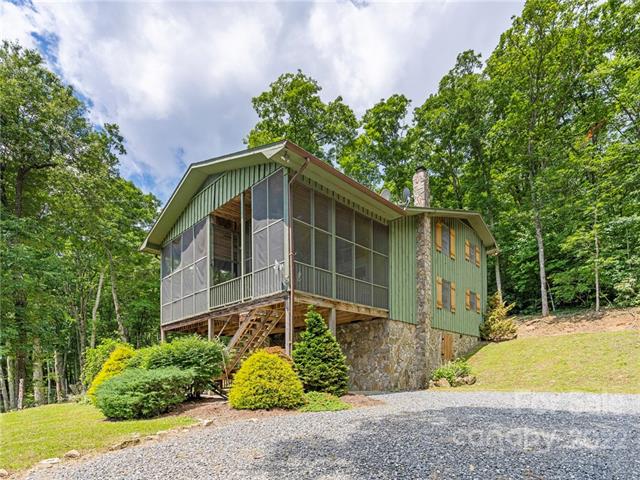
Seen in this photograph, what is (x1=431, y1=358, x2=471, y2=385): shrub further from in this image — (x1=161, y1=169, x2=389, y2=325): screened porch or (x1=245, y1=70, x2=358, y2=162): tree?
(x1=245, y1=70, x2=358, y2=162): tree

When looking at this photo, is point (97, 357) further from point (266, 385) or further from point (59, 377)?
point (59, 377)

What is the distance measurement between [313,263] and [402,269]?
3.99 metres

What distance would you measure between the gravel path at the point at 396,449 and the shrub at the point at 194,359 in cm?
258

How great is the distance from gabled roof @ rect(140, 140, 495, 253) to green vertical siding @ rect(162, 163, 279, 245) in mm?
163

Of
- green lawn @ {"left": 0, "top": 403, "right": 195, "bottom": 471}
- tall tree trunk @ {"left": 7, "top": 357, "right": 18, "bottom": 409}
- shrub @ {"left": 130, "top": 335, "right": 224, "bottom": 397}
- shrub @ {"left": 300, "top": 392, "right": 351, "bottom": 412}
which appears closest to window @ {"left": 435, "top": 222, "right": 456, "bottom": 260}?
shrub @ {"left": 300, "top": 392, "right": 351, "bottom": 412}

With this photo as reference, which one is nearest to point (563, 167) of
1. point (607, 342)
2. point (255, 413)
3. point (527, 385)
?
point (607, 342)

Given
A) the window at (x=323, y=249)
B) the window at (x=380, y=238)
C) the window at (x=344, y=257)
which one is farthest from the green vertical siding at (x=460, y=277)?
the window at (x=323, y=249)

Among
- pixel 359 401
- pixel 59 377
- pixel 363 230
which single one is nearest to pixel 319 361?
pixel 359 401

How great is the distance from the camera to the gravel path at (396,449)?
3582mm

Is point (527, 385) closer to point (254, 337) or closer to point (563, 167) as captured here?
point (254, 337)

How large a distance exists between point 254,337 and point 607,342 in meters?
11.4

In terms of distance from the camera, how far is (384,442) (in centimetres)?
449

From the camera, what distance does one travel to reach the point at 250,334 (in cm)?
1008

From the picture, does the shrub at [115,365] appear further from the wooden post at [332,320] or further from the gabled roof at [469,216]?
the gabled roof at [469,216]
